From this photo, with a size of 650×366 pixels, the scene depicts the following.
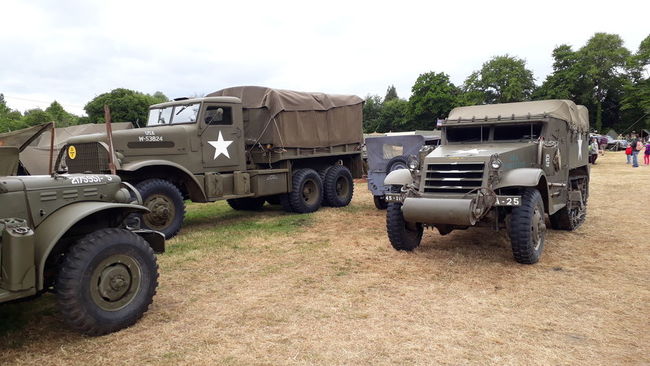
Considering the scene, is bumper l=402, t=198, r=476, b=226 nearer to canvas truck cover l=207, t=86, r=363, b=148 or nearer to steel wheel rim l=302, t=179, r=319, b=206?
canvas truck cover l=207, t=86, r=363, b=148

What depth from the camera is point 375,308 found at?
4.47 metres

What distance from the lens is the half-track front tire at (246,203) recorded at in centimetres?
1112

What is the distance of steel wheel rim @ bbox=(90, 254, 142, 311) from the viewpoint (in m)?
3.86

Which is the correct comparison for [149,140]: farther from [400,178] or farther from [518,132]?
[518,132]

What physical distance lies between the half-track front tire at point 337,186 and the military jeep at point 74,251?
705 centimetres

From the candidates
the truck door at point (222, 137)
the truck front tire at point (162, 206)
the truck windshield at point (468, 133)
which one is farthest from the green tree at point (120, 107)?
the truck windshield at point (468, 133)

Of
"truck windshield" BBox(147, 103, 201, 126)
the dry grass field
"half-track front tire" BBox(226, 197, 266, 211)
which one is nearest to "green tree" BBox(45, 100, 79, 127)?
"half-track front tire" BBox(226, 197, 266, 211)

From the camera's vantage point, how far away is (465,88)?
2371 inches

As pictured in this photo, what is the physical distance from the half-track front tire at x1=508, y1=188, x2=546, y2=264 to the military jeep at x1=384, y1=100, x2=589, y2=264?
0.01 meters

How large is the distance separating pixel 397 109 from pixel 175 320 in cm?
6077

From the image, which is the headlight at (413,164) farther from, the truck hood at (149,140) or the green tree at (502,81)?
the green tree at (502,81)

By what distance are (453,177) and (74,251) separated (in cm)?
425

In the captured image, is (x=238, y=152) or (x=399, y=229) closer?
(x=399, y=229)

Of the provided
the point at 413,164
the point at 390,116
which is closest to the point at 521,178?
the point at 413,164
